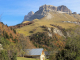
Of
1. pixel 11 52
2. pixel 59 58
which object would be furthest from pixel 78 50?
pixel 11 52

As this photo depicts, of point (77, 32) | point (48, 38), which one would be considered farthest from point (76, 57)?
point (48, 38)

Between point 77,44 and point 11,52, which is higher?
point 77,44

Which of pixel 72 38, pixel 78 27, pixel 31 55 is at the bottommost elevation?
pixel 31 55

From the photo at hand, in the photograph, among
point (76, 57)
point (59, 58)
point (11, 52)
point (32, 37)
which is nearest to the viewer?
point (76, 57)

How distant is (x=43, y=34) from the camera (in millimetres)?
107750

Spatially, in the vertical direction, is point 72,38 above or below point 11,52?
above

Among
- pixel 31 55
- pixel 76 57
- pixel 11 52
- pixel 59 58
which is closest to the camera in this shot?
pixel 76 57

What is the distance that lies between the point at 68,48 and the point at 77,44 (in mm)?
1606

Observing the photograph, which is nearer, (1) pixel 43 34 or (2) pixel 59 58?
(2) pixel 59 58

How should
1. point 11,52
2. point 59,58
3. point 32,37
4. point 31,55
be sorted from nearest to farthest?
point 59,58
point 11,52
point 31,55
point 32,37

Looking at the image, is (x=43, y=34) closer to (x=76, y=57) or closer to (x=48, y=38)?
(x=48, y=38)

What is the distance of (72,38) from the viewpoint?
16.0 metres

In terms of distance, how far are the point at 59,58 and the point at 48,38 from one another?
291ft

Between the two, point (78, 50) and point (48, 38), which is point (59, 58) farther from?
point (48, 38)
